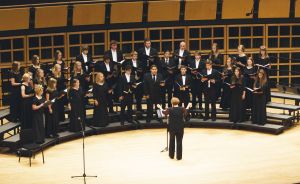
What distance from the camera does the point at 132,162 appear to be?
455 inches

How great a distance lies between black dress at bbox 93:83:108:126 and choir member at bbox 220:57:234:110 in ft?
9.19

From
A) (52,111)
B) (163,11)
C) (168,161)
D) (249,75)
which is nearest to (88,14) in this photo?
(163,11)

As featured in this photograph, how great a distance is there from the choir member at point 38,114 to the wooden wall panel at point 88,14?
4052mm

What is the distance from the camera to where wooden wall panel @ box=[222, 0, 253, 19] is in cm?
1641

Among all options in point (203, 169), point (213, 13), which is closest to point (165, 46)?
point (213, 13)

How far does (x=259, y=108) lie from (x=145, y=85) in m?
2.66

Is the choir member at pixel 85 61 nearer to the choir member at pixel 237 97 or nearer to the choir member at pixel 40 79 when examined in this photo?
the choir member at pixel 40 79

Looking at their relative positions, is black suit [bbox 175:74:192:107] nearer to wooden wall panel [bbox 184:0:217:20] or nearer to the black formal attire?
the black formal attire

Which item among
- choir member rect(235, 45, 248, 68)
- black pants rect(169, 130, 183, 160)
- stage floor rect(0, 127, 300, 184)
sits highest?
choir member rect(235, 45, 248, 68)

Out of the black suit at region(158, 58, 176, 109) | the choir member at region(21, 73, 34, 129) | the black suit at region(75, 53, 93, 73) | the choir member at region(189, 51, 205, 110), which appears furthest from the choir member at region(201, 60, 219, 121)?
the choir member at region(21, 73, 34, 129)

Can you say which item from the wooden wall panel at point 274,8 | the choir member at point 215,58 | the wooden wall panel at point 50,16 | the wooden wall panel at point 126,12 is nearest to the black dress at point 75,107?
the wooden wall panel at point 50,16

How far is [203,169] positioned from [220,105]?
3.79 meters

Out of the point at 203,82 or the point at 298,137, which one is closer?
the point at 298,137

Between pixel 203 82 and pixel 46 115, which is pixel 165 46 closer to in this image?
pixel 203 82
